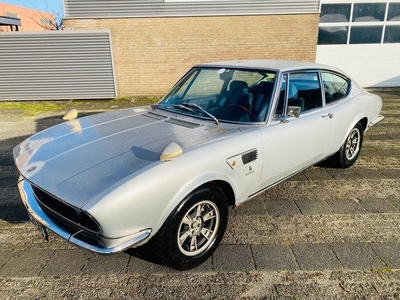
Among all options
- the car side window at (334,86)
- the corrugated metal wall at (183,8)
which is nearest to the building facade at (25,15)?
the corrugated metal wall at (183,8)

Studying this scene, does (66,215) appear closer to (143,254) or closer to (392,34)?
(143,254)

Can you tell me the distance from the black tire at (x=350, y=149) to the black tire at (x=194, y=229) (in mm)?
2473

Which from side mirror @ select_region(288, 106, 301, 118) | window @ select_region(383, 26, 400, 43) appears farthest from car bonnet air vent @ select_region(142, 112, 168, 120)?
window @ select_region(383, 26, 400, 43)

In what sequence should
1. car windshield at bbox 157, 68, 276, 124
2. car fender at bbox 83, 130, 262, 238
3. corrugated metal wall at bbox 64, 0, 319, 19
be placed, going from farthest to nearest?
corrugated metal wall at bbox 64, 0, 319, 19 → car windshield at bbox 157, 68, 276, 124 → car fender at bbox 83, 130, 262, 238

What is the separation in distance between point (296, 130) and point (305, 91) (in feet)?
2.18

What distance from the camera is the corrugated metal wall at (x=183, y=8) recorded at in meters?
10.7

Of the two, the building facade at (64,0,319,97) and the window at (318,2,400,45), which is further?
the window at (318,2,400,45)

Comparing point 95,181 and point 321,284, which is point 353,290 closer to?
point 321,284

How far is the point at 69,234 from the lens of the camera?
210cm

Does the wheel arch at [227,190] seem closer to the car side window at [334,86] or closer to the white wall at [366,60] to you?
the car side window at [334,86]

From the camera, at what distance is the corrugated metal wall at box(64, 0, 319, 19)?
10.7 metres

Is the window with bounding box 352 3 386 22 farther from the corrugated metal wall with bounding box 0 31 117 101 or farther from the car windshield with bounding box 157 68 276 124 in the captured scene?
the car windshield with bounding box 157 68 276 124

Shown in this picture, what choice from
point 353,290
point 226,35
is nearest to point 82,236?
point 353,290

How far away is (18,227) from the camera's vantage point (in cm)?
315
